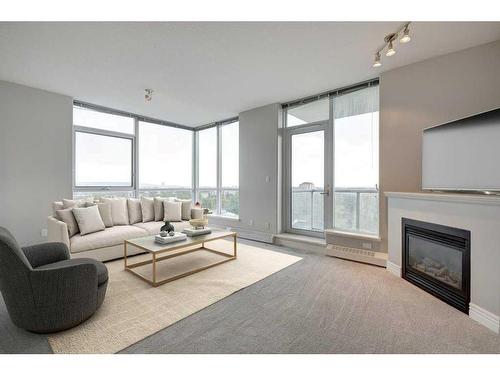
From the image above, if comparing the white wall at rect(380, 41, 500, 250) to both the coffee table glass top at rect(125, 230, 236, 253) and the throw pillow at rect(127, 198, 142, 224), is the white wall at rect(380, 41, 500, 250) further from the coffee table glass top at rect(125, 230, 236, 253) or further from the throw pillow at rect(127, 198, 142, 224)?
the throw pillow at rect(127, 198, 142, 224)

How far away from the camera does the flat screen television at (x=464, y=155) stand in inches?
78.7

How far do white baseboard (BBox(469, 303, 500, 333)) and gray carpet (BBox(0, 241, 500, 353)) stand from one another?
2.6 inches

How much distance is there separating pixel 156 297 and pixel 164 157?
4170mm

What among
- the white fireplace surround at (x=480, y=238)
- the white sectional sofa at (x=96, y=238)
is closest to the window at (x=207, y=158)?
the white sectional sofa at (x=96, y=238)

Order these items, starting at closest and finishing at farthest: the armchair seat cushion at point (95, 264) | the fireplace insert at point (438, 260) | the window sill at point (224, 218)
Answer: the armchair seat cushion at point (95, 264), the fireplace insert at point (438, 260), the window sill at point (224, 218)

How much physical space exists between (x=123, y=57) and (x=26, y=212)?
3.00 metres

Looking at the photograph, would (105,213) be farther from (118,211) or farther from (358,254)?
(358,254)

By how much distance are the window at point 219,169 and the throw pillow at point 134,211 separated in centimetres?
208

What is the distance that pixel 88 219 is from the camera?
3.14 metres

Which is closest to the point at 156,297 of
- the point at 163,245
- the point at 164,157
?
the point at 163,245

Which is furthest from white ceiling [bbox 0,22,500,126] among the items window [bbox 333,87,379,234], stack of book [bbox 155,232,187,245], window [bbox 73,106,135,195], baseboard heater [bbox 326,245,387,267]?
baseboard heater [bbox 326,245,387,267]

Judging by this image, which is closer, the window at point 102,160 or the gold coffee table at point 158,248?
the gold coffee table at point 158,248

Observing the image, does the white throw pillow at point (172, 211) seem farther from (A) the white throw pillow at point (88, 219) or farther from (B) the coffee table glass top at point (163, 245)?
(B) the coffee table glass top at point (163, 245)
